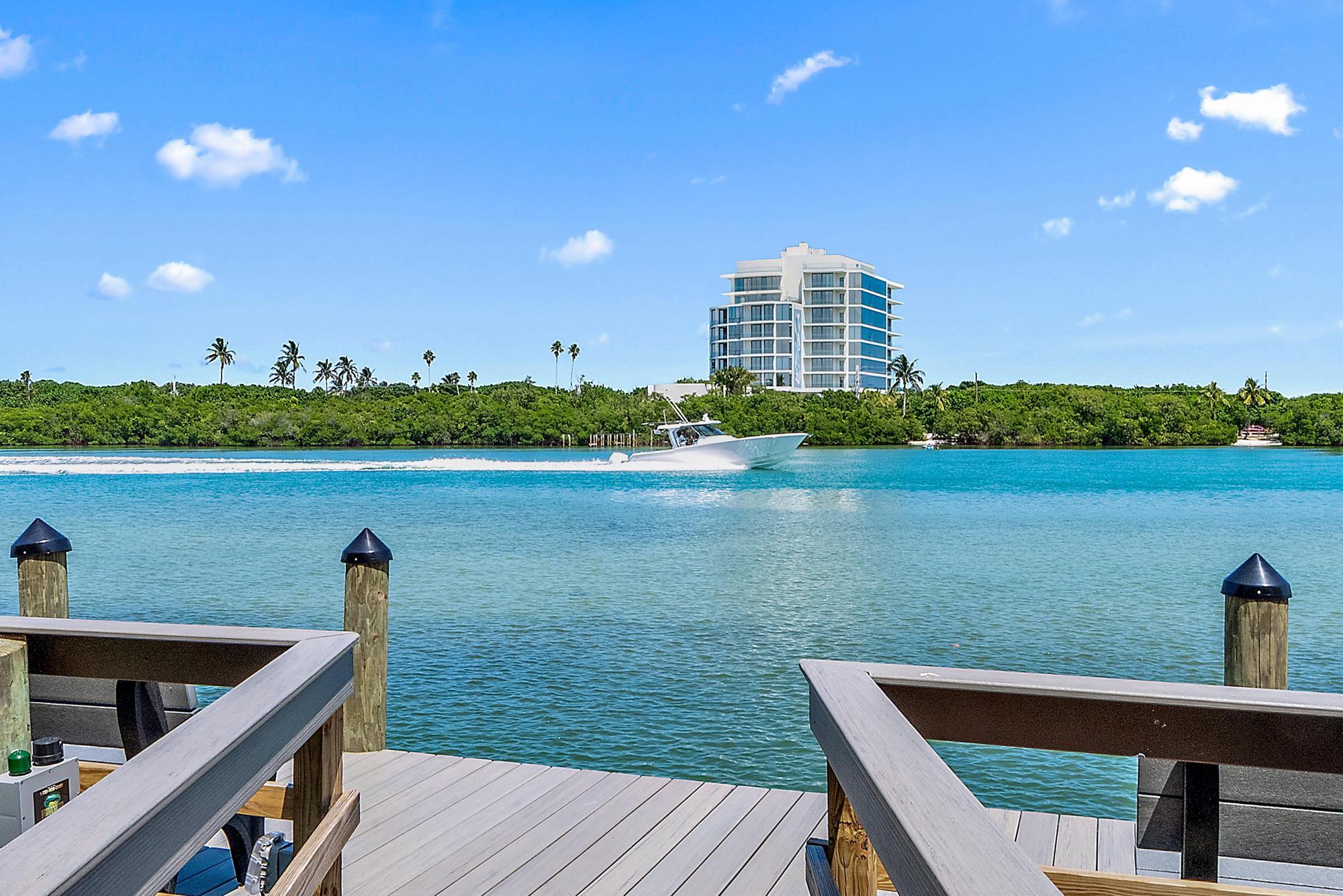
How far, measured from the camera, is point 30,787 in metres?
2.05

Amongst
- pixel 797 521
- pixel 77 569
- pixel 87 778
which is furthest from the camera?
pixel 797 521

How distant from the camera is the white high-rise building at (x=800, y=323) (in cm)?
10812

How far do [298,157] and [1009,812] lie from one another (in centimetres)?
9418

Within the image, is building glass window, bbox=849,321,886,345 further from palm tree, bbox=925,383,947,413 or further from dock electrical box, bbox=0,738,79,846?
dock electrical box, bbox=0,738,79,846

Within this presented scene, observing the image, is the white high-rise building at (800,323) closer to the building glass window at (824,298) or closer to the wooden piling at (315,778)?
the building glass window at (824,298)

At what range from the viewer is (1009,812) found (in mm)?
4297

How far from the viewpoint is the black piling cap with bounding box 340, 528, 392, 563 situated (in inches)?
189

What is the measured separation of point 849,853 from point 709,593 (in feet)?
48.7

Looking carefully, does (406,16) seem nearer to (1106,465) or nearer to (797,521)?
(797,521)

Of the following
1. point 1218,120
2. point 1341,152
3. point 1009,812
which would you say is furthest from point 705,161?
point 1009,812

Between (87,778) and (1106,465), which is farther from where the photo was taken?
(1106,465)

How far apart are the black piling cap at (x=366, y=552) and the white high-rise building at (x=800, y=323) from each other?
4056 inches

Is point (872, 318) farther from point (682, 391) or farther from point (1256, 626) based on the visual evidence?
point (1256, 626)

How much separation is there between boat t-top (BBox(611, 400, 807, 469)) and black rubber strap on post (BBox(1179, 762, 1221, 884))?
1998 inches
